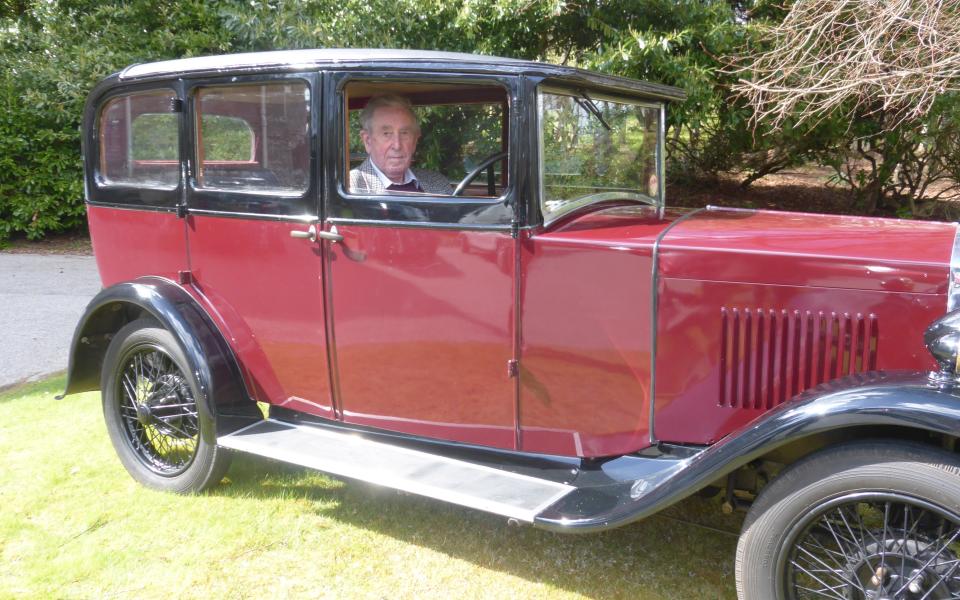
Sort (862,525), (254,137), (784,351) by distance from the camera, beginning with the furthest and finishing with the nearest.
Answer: (254,137) < (784,351) < (862,525)

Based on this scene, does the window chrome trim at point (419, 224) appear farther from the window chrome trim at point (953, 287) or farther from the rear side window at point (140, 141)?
the window chrome trim at point (953, 287)

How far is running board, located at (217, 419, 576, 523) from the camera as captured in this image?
8.59 feet

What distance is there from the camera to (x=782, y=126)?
21.0 feet

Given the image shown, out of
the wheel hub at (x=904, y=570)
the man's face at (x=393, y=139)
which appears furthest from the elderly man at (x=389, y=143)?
the wheel hub at (x=904, y=570)

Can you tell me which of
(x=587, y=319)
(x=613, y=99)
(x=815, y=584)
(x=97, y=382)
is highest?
(x=613, y=99)

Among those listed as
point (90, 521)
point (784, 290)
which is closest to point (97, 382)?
point (90, 521)

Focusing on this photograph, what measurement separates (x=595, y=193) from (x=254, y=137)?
4.87 feet

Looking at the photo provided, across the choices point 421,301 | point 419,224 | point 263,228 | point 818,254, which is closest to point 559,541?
point 421,301

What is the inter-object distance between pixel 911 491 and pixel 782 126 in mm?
4967

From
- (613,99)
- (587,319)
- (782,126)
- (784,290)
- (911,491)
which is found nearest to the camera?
(911,491)

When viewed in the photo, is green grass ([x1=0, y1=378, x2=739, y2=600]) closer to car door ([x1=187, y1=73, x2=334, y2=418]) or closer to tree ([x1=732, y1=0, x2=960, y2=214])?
car door ([x1=187, y1=73, x2=334, y2=418])

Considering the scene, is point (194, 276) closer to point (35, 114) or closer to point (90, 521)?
point (90, 521)

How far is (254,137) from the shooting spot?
3.29m

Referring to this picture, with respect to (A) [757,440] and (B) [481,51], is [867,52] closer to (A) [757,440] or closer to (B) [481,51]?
(B) [481,51]
